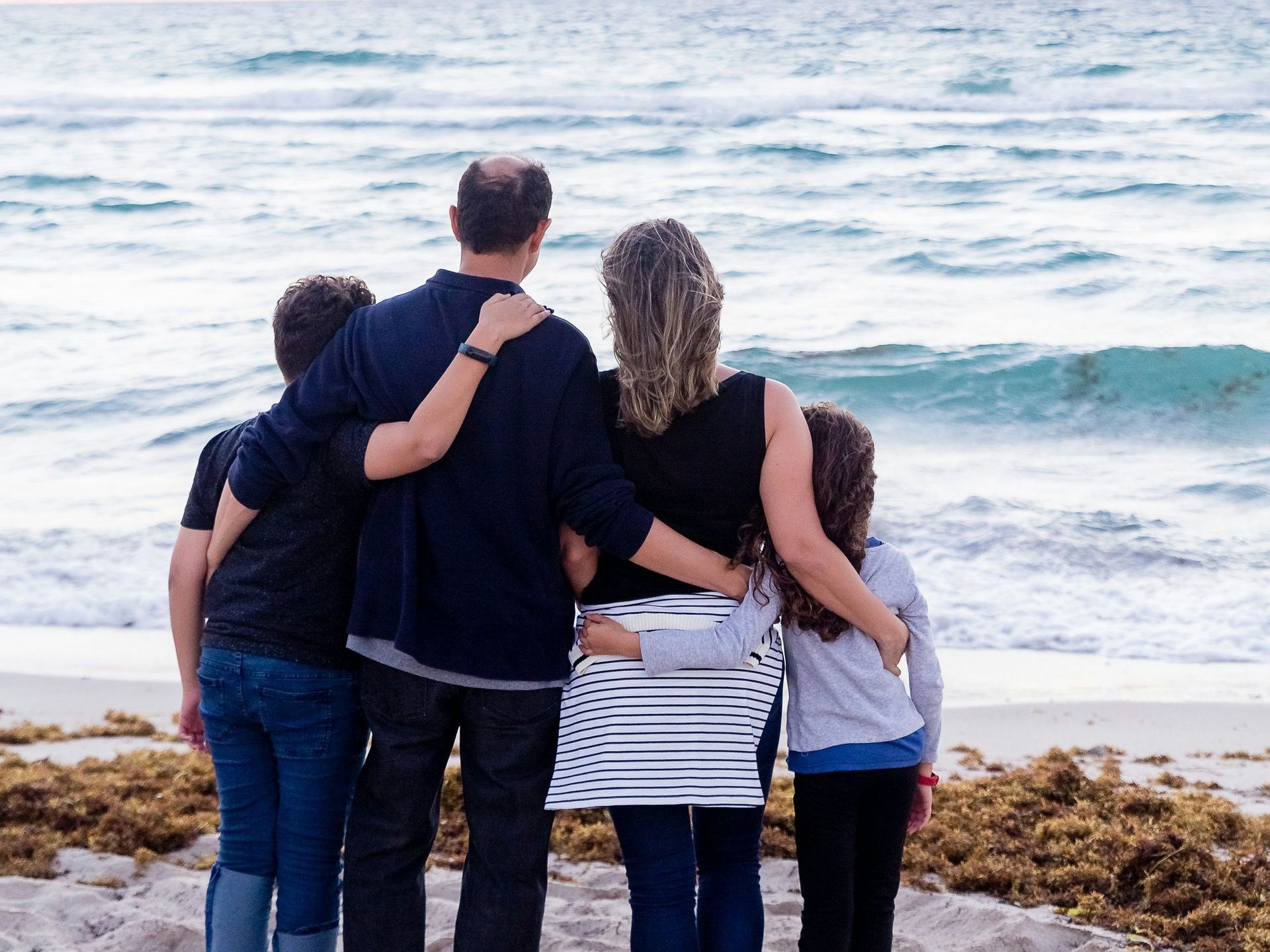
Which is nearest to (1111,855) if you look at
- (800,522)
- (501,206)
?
(800,522)

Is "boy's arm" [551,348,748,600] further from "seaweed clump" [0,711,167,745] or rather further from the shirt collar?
"seaweed clump" [0,711,167,745]

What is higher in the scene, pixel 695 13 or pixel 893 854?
pixel 695 13

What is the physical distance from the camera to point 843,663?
2309mm

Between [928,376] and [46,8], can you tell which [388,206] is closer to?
[928,376]

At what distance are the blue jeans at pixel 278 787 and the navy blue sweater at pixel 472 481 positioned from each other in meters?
0.22

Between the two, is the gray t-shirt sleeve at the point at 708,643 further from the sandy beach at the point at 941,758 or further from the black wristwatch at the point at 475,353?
the sandy beach at the point at 941,758

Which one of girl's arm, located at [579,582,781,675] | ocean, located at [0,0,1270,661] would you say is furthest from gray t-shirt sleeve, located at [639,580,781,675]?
ocean, located at [0,0,1270,661]

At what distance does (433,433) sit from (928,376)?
1011cm

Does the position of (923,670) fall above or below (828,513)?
below

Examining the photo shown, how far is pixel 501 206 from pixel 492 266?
115mm

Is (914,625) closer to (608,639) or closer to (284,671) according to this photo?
(608,639)

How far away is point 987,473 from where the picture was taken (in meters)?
9.42

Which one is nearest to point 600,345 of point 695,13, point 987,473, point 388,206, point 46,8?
point 987,473

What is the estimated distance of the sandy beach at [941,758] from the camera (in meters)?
3.08
